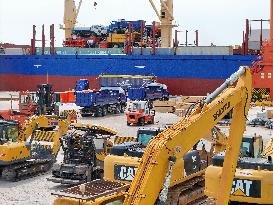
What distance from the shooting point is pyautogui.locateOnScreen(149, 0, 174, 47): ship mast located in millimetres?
70500

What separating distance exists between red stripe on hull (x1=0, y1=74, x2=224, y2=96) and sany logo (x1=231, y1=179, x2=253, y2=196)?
4622 centimetres

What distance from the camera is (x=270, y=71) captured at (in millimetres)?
48688

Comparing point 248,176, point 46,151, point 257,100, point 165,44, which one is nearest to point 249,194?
point 248,176

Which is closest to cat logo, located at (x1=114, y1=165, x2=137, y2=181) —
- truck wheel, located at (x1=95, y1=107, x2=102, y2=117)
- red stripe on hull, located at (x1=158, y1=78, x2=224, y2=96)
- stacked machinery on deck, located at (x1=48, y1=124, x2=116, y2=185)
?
stacked machinery on deck, located at (x1=48, y1=124, x2=116, y2=185)

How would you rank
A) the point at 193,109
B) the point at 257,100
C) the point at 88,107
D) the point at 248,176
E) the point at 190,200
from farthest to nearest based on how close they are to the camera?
the point at 257,100, the point at 88,107, the point at 190,200, the point at 248,176, the point at 193,109

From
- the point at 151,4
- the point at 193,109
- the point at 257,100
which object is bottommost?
the point at 257,100

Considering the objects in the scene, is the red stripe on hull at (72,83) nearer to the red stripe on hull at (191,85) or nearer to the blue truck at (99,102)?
the red stripe on hull at (191,85)

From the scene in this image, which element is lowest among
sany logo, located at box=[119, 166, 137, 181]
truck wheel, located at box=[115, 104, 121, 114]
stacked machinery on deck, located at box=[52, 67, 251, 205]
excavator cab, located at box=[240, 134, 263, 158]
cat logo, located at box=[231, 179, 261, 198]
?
truck wheel, located at box=[115, 104, 121, 114]

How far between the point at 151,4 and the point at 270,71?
2713 centimetres

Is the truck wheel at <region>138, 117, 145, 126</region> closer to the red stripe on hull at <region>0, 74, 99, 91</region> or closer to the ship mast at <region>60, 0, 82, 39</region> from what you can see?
the red stripe on hull at <region>0, 74, 99, 91</region>

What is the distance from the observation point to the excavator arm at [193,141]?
29.2 feet

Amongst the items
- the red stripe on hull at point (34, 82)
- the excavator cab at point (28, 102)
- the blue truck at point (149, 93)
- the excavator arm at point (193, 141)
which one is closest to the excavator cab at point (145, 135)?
the excavator arm at point (193, 141)

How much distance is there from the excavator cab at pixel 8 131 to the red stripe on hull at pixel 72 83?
38607mm

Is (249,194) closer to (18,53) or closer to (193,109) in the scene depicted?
(193,109)
